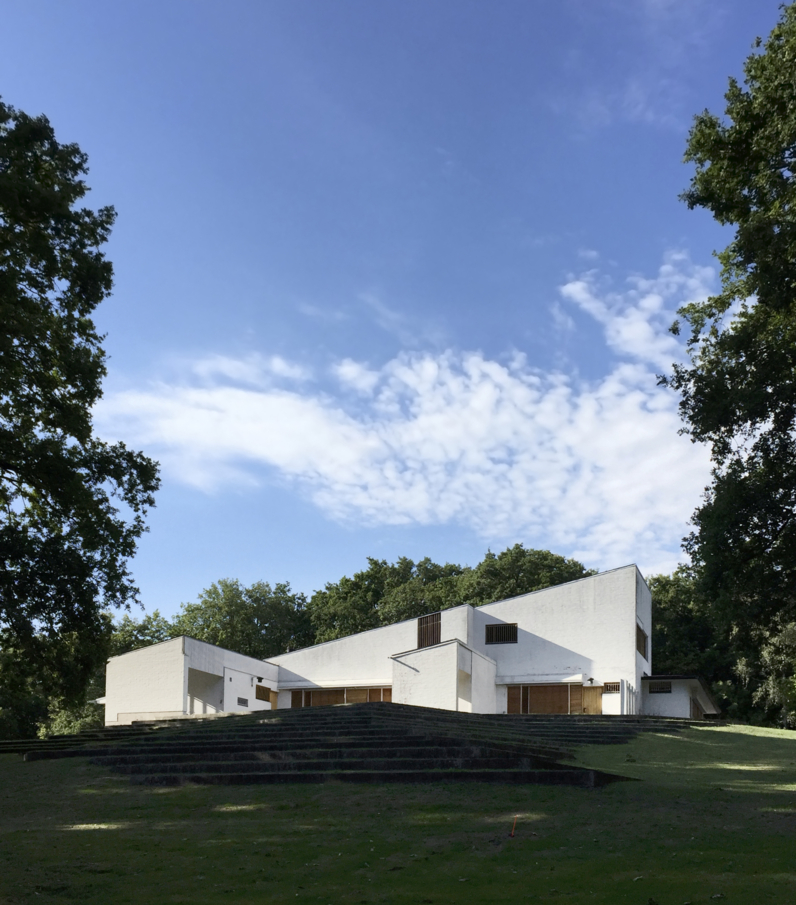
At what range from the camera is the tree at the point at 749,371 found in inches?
493

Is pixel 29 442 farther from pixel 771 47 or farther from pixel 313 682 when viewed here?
pixel 313 682

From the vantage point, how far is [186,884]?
274 inches

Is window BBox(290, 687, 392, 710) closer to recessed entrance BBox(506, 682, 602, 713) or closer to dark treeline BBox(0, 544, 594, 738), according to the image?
recessed entrance BBox(506, 682, 602, 713)

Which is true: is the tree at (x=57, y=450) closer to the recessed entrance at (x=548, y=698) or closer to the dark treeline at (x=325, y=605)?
the recessed entrance at (x=548, y=698)

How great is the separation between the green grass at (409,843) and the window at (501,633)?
22.3 m

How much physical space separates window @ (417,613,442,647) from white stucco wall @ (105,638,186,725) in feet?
36.5

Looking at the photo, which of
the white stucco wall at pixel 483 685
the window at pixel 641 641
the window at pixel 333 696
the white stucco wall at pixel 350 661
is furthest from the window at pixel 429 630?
the window at pixel 641 641

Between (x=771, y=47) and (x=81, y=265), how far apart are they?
41.8 feet

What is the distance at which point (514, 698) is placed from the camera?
3475 cm

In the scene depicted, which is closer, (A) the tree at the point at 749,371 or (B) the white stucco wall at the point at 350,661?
(A) the tree at the point at 749,371

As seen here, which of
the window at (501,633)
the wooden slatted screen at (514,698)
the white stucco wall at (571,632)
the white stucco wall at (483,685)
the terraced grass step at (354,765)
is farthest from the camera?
the window at (501,633)

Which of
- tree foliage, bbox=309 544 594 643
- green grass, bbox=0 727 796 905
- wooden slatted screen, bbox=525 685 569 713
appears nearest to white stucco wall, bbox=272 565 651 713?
wooden slatted screen, bbox=525 685 569 713

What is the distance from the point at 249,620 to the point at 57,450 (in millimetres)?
40595

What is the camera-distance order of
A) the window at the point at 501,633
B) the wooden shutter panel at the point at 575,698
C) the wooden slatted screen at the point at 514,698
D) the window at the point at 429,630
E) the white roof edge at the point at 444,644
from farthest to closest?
the window at the point at 429,630 < the window at the point at 501,633 < the wooden slatted screen at the point at 514,698 < the wooden shutter panel at the point at 575,698 < the white roof edge at the point at 444,644
